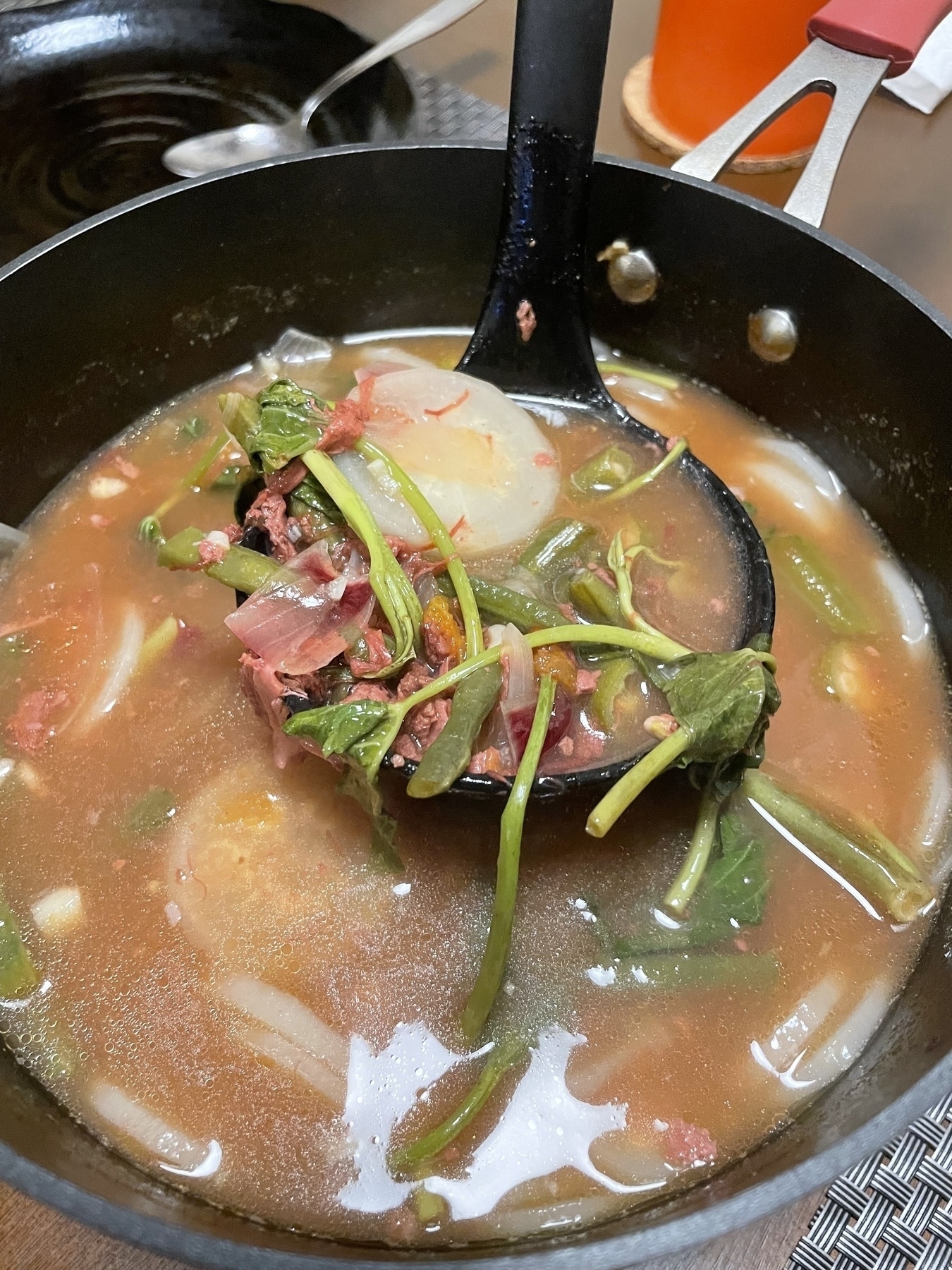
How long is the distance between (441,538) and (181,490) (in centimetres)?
73

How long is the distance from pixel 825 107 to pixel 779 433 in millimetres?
959

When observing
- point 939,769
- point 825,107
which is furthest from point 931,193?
point 939,769

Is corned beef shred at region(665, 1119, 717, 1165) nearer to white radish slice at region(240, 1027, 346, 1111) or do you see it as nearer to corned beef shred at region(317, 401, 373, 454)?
white radish slice at region(240, 1027, 346, 1111)

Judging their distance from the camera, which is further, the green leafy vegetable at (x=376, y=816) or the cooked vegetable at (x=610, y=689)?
the cooked vegetable at (x=610, y=689)

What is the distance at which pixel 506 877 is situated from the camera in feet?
4.03

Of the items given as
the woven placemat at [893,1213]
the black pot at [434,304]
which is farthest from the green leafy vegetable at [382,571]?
the woven placemat at [893,1213]

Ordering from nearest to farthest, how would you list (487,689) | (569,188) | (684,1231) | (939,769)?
(684,1231), (487,689), (939,769), (569,188)

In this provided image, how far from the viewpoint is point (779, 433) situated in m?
2.04

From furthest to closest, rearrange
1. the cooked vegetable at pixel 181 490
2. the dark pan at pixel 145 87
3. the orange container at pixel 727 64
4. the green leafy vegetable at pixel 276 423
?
the dark pan at pixel 145 87 → the orange container at pixel 727 64 → the cooked vegetable at pixel 181 490 → the green leafy vegetable at pixel 276 423

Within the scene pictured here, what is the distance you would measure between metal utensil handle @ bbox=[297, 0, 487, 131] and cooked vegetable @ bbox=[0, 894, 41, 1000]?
6.54 feet

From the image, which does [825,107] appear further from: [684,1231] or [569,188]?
[684,1231]

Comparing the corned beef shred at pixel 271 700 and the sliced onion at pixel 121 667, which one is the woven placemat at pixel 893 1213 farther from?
the sliced onion at pixel 121 667

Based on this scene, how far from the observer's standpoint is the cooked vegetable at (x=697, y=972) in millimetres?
1363

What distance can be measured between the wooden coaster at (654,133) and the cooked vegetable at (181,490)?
145cm
